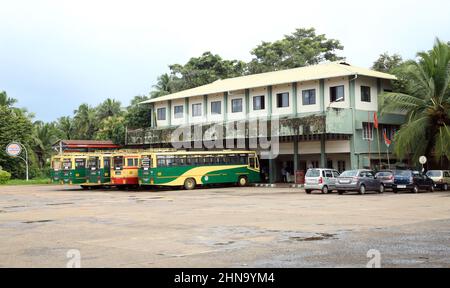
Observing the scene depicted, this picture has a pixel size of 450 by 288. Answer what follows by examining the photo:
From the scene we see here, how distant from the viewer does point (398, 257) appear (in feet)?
33.1

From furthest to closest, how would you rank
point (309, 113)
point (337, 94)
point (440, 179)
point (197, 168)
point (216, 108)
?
point (216, 108), point (309, 113), point (337, 94), point (197, 168), point (440, 179)

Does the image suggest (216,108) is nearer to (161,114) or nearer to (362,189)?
(161,114)

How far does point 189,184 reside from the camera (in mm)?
39656

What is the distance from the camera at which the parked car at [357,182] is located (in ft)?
101

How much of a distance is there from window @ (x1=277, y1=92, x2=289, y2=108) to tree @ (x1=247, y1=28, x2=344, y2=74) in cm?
1752

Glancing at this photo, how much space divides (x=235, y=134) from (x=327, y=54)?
2650 centimetres

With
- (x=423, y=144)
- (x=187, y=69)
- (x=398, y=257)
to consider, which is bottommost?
(x=398, y=257)

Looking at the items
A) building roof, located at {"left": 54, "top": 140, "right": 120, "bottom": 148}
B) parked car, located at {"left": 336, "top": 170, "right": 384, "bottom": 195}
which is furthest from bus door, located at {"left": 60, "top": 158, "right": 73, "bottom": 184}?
parked car, located at {"left": 336, "top": 170, "right": 384, "bottom": 195}

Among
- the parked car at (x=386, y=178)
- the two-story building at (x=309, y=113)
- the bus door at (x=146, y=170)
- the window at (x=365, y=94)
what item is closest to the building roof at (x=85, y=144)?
the two-story building at (x=309, y=113)

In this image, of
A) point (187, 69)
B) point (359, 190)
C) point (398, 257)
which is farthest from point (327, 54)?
point (398, 257)

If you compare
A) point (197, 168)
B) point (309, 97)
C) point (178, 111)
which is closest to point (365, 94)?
point (309, 97)

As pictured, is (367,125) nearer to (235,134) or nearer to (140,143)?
(235,134)

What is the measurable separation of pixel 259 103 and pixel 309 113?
5545 millimetres

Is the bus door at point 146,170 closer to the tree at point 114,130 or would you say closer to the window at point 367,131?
the window at point 367,131
